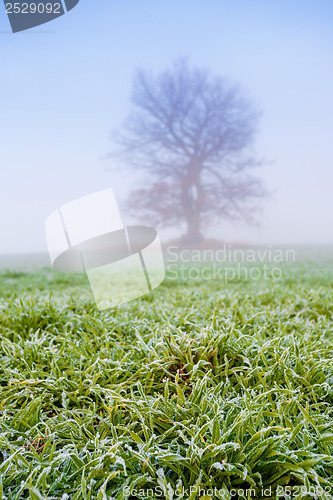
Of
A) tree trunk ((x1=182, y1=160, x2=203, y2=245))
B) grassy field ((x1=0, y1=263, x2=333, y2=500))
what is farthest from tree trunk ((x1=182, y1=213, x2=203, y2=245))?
grassy field ((x1=0, y1=263, x2=333, y2=500))

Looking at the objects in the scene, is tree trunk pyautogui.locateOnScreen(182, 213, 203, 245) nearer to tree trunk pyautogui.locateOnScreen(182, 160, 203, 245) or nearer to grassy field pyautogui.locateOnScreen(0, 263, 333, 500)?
tree trunk pyautogui.locateOnScreen(182, 160, 203, 245)

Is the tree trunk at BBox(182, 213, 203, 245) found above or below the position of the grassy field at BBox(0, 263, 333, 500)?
below

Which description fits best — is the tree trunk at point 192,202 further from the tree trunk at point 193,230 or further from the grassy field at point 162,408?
→ the grassy field at point 162,408

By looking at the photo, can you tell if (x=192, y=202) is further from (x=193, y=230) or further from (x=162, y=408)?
(x=162, y=408)

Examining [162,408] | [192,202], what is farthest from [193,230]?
[162,408]

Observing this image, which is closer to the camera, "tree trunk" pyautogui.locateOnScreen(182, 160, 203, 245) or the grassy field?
the grassy field

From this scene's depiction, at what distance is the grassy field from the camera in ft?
2.69

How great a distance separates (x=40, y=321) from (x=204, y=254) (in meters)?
4.25

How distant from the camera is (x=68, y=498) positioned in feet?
2.65

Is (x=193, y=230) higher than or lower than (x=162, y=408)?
lower

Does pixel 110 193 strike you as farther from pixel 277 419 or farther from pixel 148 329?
pixel 277 419

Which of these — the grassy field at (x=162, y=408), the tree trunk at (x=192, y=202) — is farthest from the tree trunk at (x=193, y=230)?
the grassy field at (x=162, y=408)

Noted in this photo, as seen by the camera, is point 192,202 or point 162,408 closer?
point 162,408

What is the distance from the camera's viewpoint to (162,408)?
1028 millimetres
